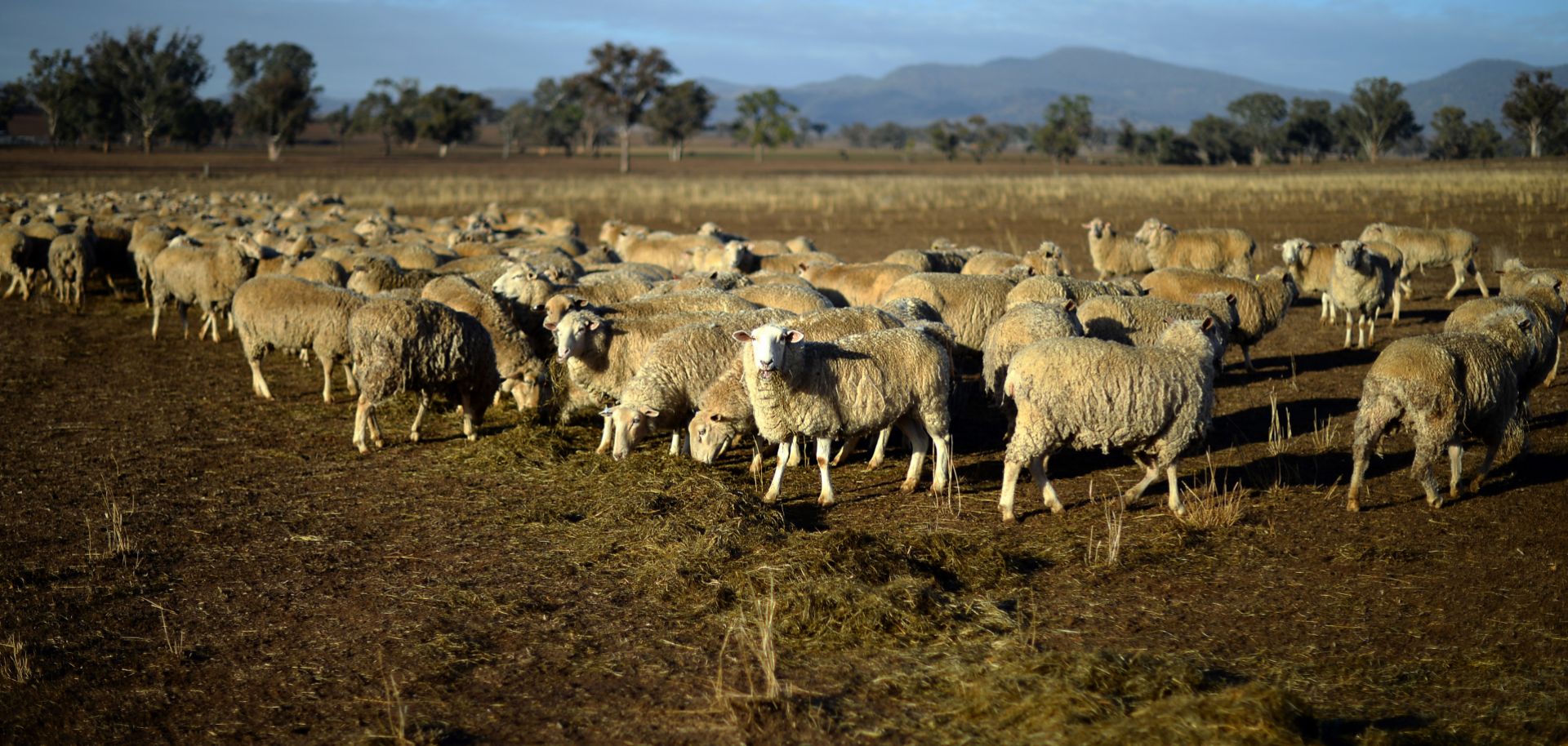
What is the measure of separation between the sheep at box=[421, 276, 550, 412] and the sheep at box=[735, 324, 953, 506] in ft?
12.3

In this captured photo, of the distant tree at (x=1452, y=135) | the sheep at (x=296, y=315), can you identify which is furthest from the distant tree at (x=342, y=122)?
the sheep at (x=296, y=315)

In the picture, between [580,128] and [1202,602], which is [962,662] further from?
[580,128]

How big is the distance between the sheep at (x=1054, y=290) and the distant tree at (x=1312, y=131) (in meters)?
101

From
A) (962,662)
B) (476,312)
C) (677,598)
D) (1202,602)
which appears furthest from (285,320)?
(1202,602)

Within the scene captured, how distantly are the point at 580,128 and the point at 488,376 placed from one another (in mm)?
125896

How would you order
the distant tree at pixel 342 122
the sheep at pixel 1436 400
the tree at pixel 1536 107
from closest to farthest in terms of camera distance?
1. the sheep at pixel 1436 400
2. the tree at pixel 1536 107
3. the distant tree at pixel 342 122

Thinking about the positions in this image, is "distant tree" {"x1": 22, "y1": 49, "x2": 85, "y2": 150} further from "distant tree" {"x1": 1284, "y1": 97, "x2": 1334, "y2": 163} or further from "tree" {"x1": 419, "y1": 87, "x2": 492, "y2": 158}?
"distant tree" {"x1": 1284, "y1": 97, "x2": 1334, "y2": 163}

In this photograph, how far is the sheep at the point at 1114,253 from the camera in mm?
19344

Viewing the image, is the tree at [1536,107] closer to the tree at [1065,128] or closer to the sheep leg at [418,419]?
the tree at [1065,128]

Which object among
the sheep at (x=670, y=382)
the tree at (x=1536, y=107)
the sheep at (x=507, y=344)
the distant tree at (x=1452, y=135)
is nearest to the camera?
the sheep at (x=670, y=382)

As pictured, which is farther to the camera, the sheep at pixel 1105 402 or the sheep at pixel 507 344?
the sheep at pixel 507 344

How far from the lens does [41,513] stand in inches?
321

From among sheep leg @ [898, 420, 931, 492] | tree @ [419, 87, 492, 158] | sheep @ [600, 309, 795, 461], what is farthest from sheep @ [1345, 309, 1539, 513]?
tree @ [419, 87, 492, 158]

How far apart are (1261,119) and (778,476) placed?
377ft
